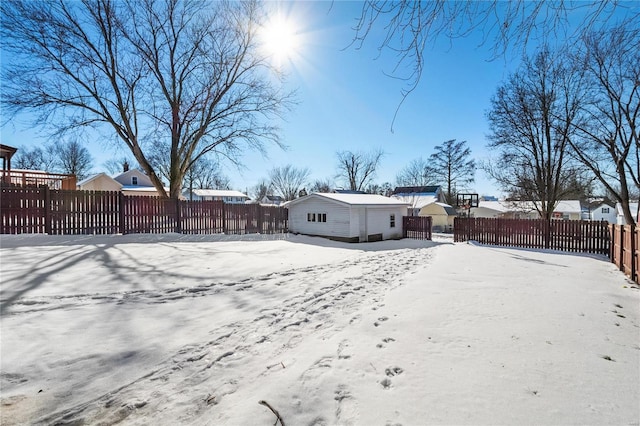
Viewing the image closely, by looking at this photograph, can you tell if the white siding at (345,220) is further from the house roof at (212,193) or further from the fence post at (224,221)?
the house roof at (212,193)

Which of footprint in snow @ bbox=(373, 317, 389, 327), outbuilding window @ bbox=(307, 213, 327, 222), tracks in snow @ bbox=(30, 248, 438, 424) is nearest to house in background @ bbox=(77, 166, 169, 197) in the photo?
outbuilding window @ bbox=(307, 213, 327, 222)

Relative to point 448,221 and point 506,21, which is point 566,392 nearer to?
point 506,21

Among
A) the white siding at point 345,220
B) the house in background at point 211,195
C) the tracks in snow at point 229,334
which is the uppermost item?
the house in background at point 211,195

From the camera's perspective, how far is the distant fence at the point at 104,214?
995 centimetres

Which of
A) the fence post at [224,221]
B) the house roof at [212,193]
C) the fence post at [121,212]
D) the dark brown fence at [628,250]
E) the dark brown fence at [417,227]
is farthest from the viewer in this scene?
the house roof at [212,193]

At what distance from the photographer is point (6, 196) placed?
381 inches

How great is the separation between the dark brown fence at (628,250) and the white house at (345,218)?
1032cm

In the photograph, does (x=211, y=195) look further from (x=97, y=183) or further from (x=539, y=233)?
(x=539, y=233)

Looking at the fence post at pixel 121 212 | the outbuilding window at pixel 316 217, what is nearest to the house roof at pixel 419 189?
the outbuilding window at pixel 316 217

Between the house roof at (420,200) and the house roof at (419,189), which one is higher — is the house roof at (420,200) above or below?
below

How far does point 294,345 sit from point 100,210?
39.5 ft

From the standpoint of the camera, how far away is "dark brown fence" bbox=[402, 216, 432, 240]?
18953 millimetres

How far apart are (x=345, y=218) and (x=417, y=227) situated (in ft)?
20.0

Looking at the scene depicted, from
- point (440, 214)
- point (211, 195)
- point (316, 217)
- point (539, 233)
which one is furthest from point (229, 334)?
point (211, 195)
